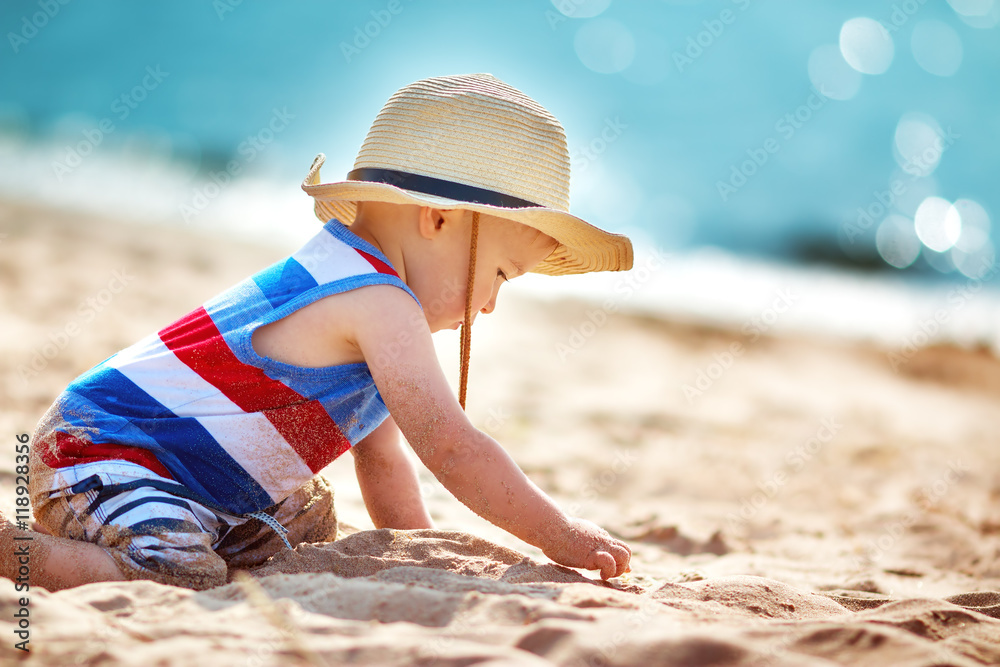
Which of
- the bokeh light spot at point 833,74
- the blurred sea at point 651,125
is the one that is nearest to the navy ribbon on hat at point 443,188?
the blurred sea at point 651,125

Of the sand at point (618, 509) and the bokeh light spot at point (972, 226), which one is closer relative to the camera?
the sand at point (618, 509)

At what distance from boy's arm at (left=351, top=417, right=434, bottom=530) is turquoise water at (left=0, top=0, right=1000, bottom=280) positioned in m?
6.54

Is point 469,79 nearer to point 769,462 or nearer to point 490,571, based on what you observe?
point 490,571

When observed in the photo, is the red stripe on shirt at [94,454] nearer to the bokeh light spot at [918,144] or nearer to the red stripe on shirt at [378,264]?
the red stripe on shirt at [378,264]

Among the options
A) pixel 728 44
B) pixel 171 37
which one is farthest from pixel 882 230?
pixel 171 37

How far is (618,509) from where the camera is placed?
3223mm

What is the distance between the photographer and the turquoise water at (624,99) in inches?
416

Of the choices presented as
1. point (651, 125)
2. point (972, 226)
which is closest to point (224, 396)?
point (972, 226)

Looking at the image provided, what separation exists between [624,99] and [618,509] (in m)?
12.1

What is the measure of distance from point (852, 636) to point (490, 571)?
0.80 meters

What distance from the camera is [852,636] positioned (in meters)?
1.50

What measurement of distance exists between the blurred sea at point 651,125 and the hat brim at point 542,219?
4604 mm

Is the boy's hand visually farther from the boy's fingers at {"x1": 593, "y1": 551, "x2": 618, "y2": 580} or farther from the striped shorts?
the striped shorts

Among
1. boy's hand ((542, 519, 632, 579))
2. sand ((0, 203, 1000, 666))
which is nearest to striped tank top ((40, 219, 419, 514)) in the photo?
sand ((0, 203, 1000, 666))
